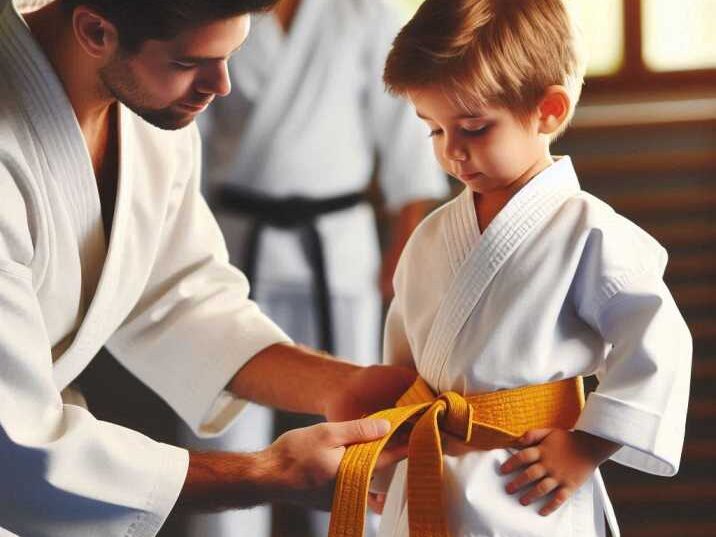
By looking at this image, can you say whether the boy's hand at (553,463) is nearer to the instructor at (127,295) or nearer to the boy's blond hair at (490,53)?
the instructor at (127,295)

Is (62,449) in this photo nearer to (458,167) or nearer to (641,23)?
(458,167)

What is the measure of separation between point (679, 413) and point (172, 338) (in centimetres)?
76

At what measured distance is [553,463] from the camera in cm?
124

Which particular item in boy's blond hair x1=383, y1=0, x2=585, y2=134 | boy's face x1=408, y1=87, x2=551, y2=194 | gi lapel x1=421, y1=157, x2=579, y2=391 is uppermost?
boy's blond hair x1=383, y1=0, x2=585, y2=134

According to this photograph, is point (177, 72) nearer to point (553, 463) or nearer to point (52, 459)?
point (52, 459)

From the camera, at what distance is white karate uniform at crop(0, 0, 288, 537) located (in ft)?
4.20

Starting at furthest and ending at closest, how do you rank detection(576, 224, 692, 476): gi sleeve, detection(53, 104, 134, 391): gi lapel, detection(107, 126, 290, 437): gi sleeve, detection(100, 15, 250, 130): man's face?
detection(107, 126, 290, 437): gi sleeve, detection(53, 104, 134, 391): gi lapel, detection(100, 15, 250, 130): man's face, detection(576, 224, 692, 476): gi sleeve

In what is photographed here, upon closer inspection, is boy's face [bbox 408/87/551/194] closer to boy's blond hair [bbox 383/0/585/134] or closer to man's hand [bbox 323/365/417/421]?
boy's blond hair [bbox 383/0/585/134]

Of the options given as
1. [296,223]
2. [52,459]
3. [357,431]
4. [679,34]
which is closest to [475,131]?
[357,431]

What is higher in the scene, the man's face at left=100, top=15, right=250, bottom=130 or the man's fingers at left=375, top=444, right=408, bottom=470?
the man's face at left=100, top=15, right=250, bottom=130

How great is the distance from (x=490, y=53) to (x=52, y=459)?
66cm

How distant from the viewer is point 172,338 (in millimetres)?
1675

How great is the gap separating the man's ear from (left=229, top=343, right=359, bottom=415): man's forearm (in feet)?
1.58

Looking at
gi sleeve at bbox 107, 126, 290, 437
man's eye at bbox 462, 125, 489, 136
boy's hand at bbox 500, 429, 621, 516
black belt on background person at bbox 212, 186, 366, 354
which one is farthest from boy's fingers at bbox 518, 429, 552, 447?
black belt on background person at bbox 212, 186, 366, 354
